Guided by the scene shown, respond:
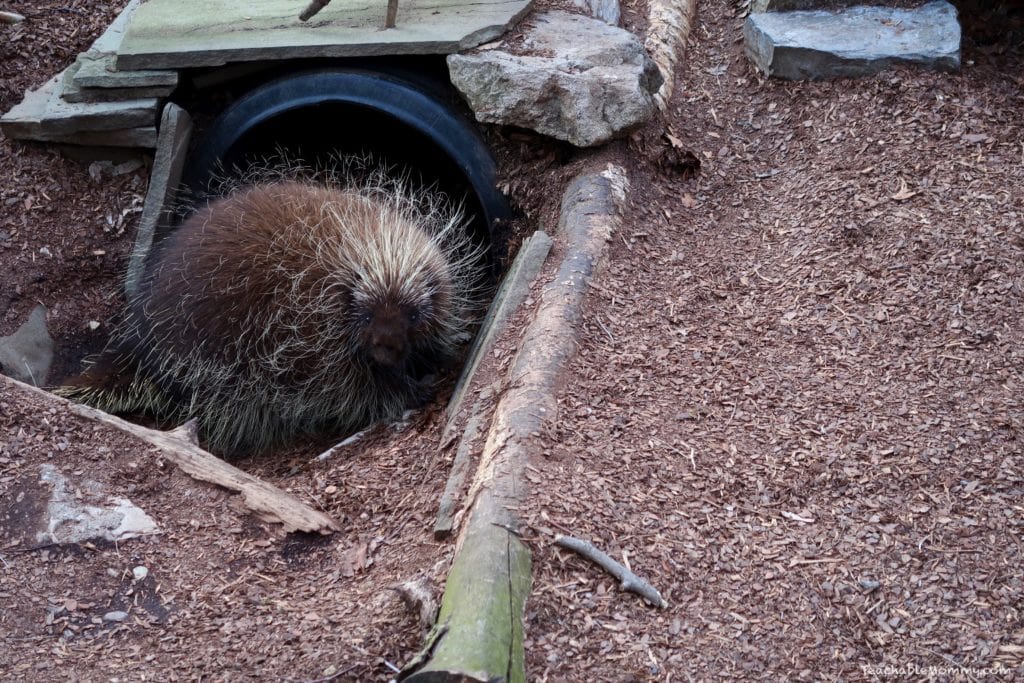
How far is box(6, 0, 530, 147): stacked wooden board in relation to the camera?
4.46 meters

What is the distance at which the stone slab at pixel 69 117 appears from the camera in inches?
184

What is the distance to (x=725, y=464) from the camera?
109 inches

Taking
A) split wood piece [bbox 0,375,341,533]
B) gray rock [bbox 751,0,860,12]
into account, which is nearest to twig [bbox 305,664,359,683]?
split wood piece [bbox 0,375,341,533]

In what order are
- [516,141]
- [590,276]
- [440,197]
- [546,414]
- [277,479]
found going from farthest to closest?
[440,197], [516,141], [277,479], [590,276], [546,414]

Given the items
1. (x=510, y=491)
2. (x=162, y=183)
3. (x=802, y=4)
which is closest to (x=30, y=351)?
(x=162, y=183)

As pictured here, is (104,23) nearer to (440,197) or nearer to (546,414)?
(440,197)

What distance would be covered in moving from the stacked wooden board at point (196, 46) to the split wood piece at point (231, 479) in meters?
2.02

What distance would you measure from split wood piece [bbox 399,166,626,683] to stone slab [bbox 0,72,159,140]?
238cm

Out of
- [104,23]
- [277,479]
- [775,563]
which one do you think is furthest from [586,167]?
[104,23]

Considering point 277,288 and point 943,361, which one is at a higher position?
point 943,361

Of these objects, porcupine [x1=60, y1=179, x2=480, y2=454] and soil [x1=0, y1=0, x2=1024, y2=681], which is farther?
porcupine [x1=60, y1=179, x2=480, y2=454]

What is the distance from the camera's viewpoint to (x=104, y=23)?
546 centimetres

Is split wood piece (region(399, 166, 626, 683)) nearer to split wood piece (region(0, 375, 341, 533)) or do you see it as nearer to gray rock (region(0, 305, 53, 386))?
split wood piece (region(0, 375, 341, 533))

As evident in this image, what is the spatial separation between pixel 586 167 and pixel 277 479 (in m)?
1.95
